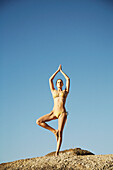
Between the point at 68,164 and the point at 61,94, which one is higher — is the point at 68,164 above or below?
below

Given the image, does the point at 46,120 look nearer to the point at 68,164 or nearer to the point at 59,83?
the point at 59,83

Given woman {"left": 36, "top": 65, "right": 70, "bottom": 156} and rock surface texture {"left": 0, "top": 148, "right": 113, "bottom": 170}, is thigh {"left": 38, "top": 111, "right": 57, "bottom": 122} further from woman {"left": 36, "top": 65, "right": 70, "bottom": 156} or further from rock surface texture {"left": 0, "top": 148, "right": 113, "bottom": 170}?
rock surface texture {"left": 0, "top": 148, "right": 113, "bottom": 170}

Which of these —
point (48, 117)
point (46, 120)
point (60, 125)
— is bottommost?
point (60, 125)

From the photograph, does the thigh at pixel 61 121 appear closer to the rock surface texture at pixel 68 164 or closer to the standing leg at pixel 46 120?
the standing leg at pixel 46 120

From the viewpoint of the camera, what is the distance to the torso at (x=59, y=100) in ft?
39.2

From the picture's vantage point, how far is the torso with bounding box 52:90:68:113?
11961mm

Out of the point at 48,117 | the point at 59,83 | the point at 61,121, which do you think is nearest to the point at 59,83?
the point at 59,83

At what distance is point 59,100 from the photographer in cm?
1205

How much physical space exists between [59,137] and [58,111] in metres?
1.27

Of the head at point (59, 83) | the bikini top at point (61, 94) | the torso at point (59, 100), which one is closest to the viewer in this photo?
the torso at point (59, 100)

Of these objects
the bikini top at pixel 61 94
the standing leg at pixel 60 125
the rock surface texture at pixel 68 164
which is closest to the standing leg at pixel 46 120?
the standing leg at pixel 60 125

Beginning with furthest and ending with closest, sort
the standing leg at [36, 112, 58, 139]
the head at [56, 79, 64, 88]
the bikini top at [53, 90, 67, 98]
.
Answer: the head at [56, 79, 64, 88] → the bikini top at [53, 90, 67, 98] → the standing leg at [36, 112, 58, 139]

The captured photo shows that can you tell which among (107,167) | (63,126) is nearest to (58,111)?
(63,126)

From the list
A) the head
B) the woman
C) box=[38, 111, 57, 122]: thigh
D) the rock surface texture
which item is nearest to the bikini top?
the woman
